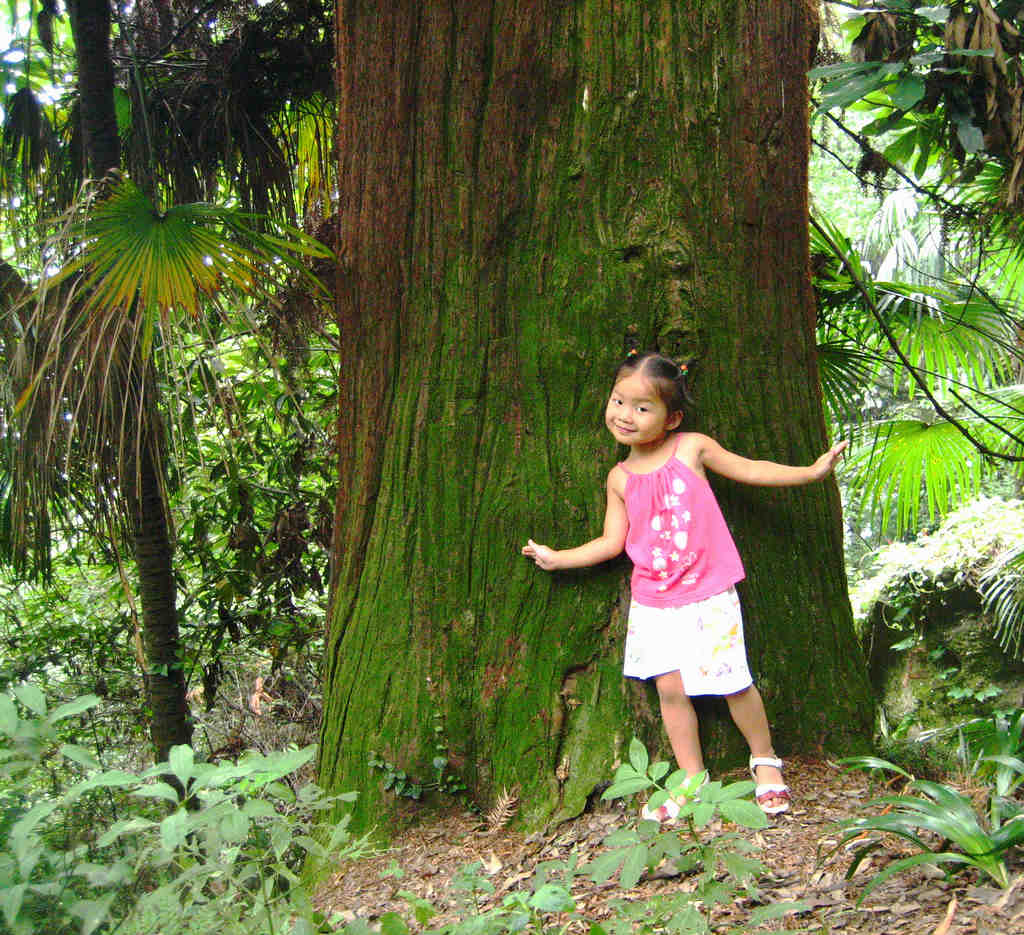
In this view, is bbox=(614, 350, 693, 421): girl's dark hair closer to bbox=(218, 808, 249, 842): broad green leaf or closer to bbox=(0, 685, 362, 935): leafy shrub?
bbox=(0, 685, 362, 935): leafy shrub

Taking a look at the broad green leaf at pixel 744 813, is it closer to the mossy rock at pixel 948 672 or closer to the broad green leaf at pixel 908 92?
the broad green leaf at pixel 908 92

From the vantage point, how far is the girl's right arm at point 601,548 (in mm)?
3025

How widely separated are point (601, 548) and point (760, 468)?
0.56 m

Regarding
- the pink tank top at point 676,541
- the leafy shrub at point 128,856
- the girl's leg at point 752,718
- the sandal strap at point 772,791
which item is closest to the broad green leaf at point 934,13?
the pink tank top at point 676,541

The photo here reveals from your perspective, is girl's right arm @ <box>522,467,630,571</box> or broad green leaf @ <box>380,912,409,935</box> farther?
girl's right arm @ <box>522,467,630,571</box>

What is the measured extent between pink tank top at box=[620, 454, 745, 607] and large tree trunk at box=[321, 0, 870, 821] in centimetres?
13

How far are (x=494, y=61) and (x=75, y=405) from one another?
1.84 meters

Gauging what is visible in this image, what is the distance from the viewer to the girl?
2.93m

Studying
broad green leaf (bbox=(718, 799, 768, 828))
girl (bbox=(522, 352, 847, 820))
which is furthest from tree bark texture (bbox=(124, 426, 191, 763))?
broad green leaf (bbox=(718, 799, 768, 828))

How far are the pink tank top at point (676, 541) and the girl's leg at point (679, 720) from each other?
0.24 m

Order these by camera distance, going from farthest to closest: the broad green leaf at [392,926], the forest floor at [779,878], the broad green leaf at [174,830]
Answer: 1. the forest floor at [779,878]
2. the broad green leaf at [392,926]
3. the broad green leaf at [174,830]

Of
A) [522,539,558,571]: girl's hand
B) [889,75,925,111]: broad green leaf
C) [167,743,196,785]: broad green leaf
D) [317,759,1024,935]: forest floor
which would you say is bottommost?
[317,759,1024,935]: forest floor

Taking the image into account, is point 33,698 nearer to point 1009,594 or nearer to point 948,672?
point 1009,594

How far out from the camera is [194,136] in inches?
215
